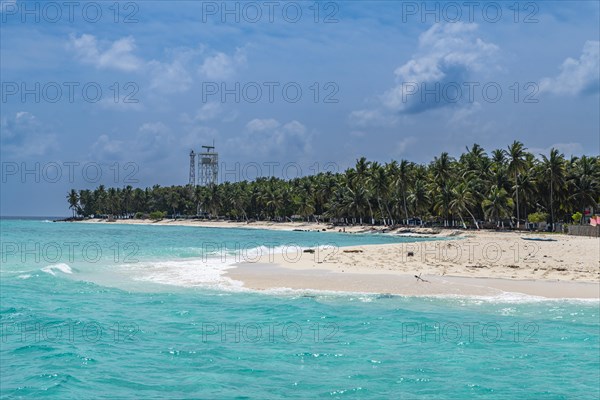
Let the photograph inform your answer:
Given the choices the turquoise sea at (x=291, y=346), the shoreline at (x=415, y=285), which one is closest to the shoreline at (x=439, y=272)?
the shoreline at (x=415, y=285)

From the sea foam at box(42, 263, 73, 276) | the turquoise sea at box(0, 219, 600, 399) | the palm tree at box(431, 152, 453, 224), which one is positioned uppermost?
the palm tree at box(431, 152, 453, 224)

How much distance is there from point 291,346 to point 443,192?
8445cm

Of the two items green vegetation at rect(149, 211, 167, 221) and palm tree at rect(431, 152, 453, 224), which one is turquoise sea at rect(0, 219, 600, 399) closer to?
palm tree at rect(431, 152, 453, 224)

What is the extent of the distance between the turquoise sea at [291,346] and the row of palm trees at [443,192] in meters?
70.5

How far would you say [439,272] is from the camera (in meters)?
30.0

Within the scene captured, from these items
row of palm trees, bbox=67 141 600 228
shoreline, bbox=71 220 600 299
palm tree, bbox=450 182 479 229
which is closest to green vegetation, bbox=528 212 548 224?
row of palm trees, bbox=67 141 600 228

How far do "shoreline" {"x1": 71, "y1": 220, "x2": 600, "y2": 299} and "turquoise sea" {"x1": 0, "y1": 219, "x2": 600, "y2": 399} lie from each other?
2.08m

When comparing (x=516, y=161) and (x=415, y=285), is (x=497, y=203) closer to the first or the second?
(x=516, y=161)

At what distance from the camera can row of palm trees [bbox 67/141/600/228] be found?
84938 mm

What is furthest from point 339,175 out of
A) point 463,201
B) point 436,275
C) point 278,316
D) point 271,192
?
point 278,316

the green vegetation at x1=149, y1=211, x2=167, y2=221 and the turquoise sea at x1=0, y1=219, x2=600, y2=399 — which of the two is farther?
the green vegetation at x1=149, y1=211, x2=167, y2=221

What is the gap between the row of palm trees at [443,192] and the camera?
84938 mm

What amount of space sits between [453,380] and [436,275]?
16835 millimetres

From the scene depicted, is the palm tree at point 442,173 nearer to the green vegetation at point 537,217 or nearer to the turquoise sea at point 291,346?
the green vegetation at point 537,217
